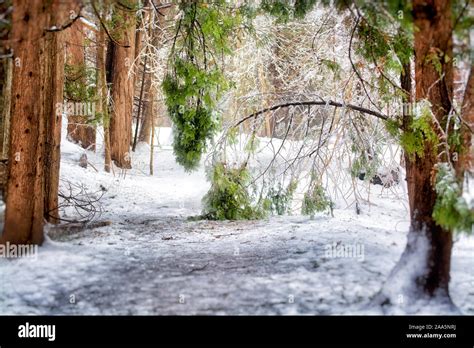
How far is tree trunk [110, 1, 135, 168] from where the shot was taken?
47.5 feet

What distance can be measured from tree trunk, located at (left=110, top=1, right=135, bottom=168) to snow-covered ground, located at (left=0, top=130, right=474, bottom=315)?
687 centimetres

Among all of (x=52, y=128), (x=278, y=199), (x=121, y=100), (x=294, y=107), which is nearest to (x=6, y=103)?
(x=52, y=128)

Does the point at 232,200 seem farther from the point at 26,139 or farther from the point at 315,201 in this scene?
the point at 26,139

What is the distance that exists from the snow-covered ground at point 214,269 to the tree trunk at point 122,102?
6869 millimetres

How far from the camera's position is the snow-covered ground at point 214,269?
4371 millimetres

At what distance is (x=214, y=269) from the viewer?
5.43 metres

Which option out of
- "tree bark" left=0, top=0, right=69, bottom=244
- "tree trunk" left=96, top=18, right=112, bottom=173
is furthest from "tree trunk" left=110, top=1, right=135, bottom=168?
"tree bark" left=0, top=0, right=69, bottom=244

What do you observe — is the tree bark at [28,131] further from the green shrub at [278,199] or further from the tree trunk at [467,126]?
the tree trunk at [467,126]

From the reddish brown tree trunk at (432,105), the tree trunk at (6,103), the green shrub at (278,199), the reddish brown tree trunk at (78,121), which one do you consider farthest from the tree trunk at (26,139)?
the reddish brown tree trunk at (78,121)

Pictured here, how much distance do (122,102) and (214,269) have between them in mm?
10356

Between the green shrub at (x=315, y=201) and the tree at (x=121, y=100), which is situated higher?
the tree at (x=121, y=100)

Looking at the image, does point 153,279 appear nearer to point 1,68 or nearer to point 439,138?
point 439,138

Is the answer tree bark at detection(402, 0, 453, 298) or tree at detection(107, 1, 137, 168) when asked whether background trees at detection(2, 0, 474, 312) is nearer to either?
tree bark at detection(402, 0, 453, 298)
